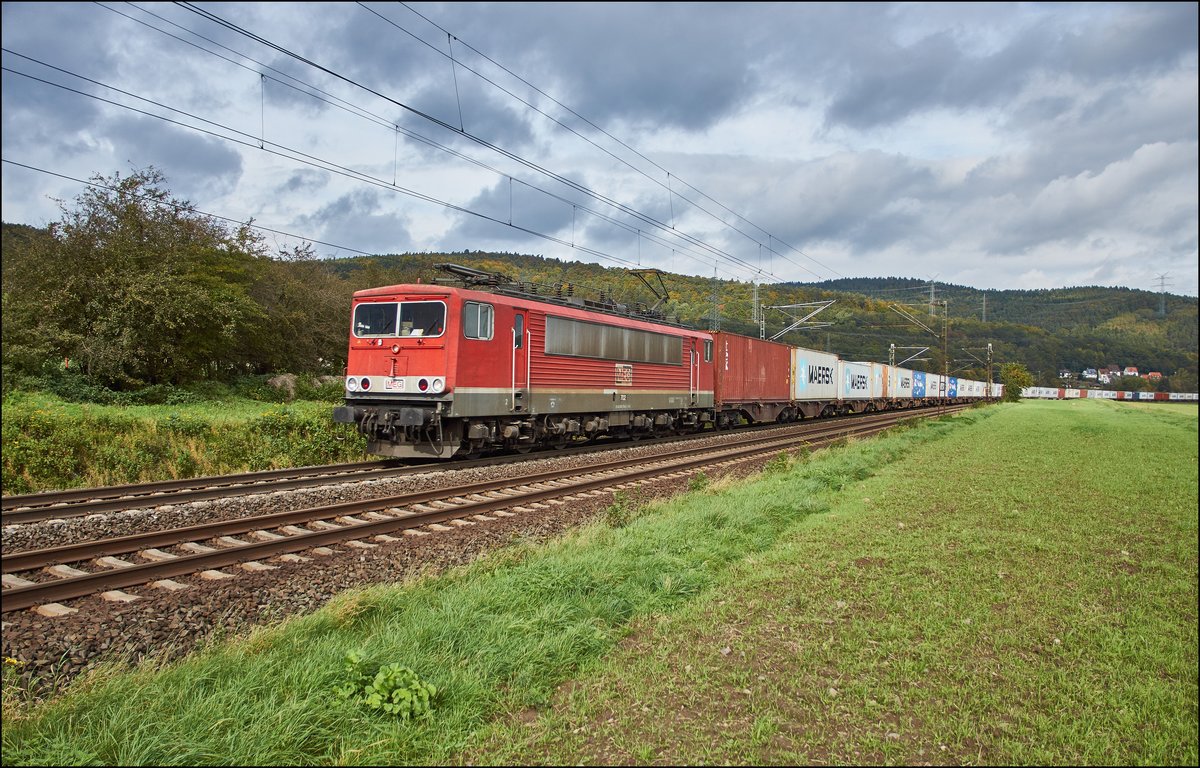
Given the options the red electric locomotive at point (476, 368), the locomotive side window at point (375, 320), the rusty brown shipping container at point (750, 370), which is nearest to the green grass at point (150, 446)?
the red electric locomotive at point (476, 368)

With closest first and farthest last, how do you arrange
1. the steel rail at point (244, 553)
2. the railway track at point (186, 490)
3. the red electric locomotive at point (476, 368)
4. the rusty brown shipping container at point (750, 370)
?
1. the steel rail at point (244, 553)
2. the railway track at point (186, 490)
3. the red electric locomotive at point (476, 368)
4. the rusty brown shipping container at point (750, 370)

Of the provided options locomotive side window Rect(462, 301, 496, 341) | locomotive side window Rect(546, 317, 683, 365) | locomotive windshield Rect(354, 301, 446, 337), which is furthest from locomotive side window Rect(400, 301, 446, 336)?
locomotive side window Rect(546, 317, 683, 365)

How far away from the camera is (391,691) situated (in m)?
4.05

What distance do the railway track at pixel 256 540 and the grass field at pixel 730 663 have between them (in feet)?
6.09

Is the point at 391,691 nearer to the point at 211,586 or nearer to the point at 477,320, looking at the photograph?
the point at 211,586

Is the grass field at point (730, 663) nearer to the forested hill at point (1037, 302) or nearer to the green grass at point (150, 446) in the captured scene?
the forested hill at point (1037, 302)

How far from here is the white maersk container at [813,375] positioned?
32750 millimetres

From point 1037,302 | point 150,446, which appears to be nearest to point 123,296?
point 150,446

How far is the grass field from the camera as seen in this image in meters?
3.54

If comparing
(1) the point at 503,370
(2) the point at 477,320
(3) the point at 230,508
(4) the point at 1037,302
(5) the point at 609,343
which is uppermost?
(4) the point at 1037,302

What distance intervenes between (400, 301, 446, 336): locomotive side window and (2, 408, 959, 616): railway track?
3614 millimetres

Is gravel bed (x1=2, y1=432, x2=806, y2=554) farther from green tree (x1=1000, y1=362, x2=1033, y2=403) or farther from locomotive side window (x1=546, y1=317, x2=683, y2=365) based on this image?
green tree (x1=1000, y1=362, x2=1033, y2=403)

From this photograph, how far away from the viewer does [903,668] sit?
14.5 feet

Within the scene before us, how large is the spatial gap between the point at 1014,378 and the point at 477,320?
80.2 meters
